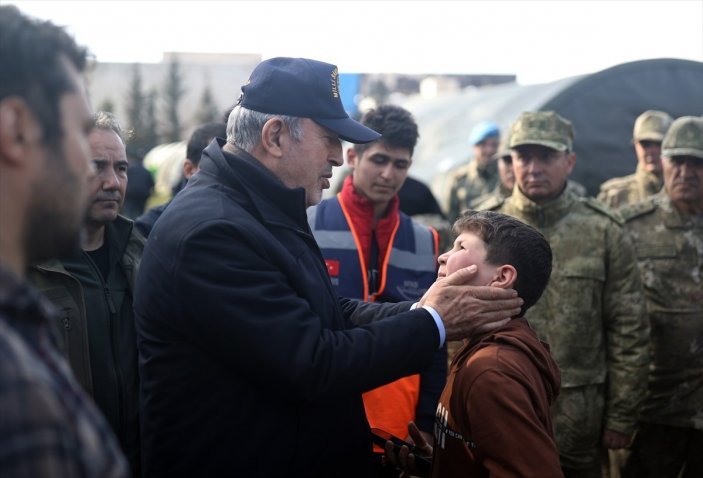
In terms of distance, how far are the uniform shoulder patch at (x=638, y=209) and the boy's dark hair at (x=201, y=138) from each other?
2.83 meters

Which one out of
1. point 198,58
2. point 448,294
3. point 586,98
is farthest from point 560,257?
point 198,58

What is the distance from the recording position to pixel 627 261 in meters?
4.64

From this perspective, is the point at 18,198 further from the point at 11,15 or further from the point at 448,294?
the point at 448,294

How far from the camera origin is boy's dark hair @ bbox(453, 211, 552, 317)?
2.81 m

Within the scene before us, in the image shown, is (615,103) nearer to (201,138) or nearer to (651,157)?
(651,157)

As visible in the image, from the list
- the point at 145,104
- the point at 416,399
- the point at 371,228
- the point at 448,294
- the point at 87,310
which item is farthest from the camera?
the point at 145,104

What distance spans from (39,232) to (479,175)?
29.3ft

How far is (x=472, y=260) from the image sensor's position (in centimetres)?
283

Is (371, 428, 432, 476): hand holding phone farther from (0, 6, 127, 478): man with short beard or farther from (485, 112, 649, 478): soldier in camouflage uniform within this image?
(485, 112, 649, 478): soldier in camouflage uniform

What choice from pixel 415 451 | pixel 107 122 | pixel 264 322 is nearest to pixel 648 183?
pixel 415 451

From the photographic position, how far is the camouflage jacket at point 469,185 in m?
9.87

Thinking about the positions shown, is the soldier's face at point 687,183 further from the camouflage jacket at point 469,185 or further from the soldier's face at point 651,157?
the camouflage jacket at point 469,185

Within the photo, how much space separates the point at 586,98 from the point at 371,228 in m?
6.72

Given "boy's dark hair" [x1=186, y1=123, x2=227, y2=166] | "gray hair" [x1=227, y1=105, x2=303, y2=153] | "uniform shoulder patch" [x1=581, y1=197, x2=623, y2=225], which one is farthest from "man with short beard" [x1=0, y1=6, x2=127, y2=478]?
"uniform shoulder patch" [x1=581, y1=197, x2=623, y2=225]
